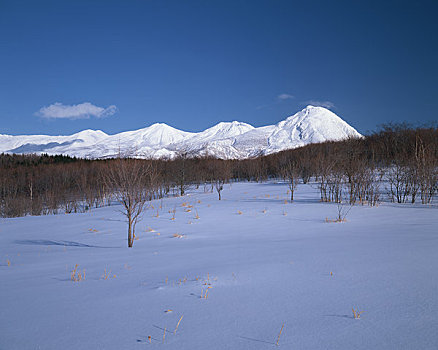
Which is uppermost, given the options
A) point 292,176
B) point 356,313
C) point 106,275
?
point 292,176

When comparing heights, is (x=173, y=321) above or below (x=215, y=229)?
above

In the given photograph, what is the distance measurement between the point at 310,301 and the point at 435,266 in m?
2.25

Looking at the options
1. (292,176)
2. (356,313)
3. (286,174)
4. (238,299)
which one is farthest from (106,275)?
(286,174)

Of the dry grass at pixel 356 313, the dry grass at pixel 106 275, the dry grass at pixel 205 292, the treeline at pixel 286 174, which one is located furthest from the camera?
the treeline at pixel 286 174

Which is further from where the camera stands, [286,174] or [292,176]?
[286,174]

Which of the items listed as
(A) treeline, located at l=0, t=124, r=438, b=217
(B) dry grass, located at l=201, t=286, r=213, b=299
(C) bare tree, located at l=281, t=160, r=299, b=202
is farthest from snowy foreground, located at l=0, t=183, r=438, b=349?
(C) bare tree, located at l=281, t=160, r=299, b=202

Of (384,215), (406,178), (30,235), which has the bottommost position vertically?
(30,235)

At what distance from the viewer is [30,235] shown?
1081 cm

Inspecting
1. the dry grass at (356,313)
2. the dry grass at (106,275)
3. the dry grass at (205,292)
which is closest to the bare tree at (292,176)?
the dry grass at (106,275)

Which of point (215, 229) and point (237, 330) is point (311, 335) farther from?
point (215, 229)

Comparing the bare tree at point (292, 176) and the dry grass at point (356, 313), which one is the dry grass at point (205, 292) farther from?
the bare tree at point (292, 176)

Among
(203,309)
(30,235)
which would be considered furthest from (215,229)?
(30,235)

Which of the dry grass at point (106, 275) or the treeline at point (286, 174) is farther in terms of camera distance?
the treeline at point (286, 174)

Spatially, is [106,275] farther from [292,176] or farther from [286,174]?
[286,174]
